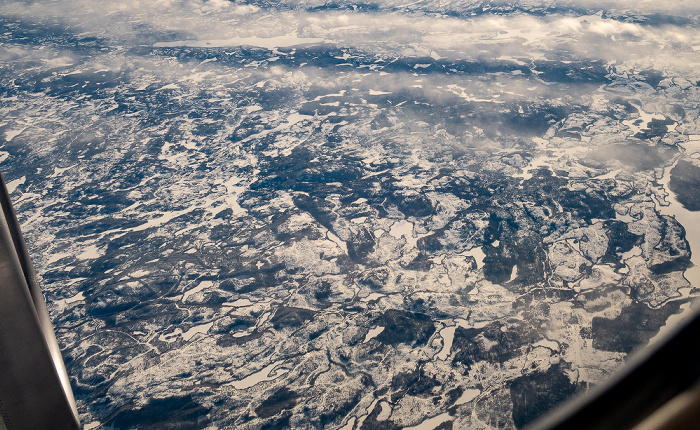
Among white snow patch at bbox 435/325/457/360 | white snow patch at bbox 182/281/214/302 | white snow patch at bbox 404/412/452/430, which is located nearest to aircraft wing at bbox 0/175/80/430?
white snow patch at bbox 404/412/452/430

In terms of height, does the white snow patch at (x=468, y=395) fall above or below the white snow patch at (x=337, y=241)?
below

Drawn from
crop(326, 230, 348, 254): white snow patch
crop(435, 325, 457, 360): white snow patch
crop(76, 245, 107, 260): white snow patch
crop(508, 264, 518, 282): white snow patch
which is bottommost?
crop(508, 264, 518, 282): white snow patch

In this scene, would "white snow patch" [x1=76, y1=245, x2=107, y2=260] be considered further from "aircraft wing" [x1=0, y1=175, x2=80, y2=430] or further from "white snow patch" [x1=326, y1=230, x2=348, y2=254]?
"aircraft wing" [x1=0, y1=175, x2=80, y2=430]

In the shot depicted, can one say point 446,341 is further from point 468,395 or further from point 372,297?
point 372,297

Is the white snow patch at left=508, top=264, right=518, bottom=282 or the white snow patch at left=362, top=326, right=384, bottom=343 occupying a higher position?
the white snow patch at left=362, top=326, right=384, bottom=343

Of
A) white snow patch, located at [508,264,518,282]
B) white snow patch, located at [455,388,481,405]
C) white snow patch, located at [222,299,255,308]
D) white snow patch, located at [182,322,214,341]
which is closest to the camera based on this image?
white snow patch, located at [455,388,481,405]

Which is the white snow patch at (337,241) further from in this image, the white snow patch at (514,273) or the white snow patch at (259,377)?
Answer: the white snow patch at (514,273)

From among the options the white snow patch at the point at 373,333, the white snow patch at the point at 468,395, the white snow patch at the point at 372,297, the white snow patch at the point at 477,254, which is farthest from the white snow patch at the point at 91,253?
the white snow patch at the point at 468,395

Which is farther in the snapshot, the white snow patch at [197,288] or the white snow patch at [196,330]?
the white snow patch at [197,288]

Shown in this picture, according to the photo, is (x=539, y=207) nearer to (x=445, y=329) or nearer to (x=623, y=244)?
(x=623, y=244)

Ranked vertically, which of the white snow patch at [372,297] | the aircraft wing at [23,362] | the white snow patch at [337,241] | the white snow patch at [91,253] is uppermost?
the aircraft wing at [23,362]

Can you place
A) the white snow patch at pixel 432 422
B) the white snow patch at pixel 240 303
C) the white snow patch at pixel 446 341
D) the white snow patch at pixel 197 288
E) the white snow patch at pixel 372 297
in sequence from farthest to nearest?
the white snow patch at pixel 197 288, the white snow patch at pixel 240 303, the white snow patch at pixel 372 297, the white snow patch at pixel 446 341, the white snow patch at pixel 432 422

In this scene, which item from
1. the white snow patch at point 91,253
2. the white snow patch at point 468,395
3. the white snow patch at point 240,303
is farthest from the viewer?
the white snow patch at point 91,253

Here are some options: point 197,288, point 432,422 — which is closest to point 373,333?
point 432,422
